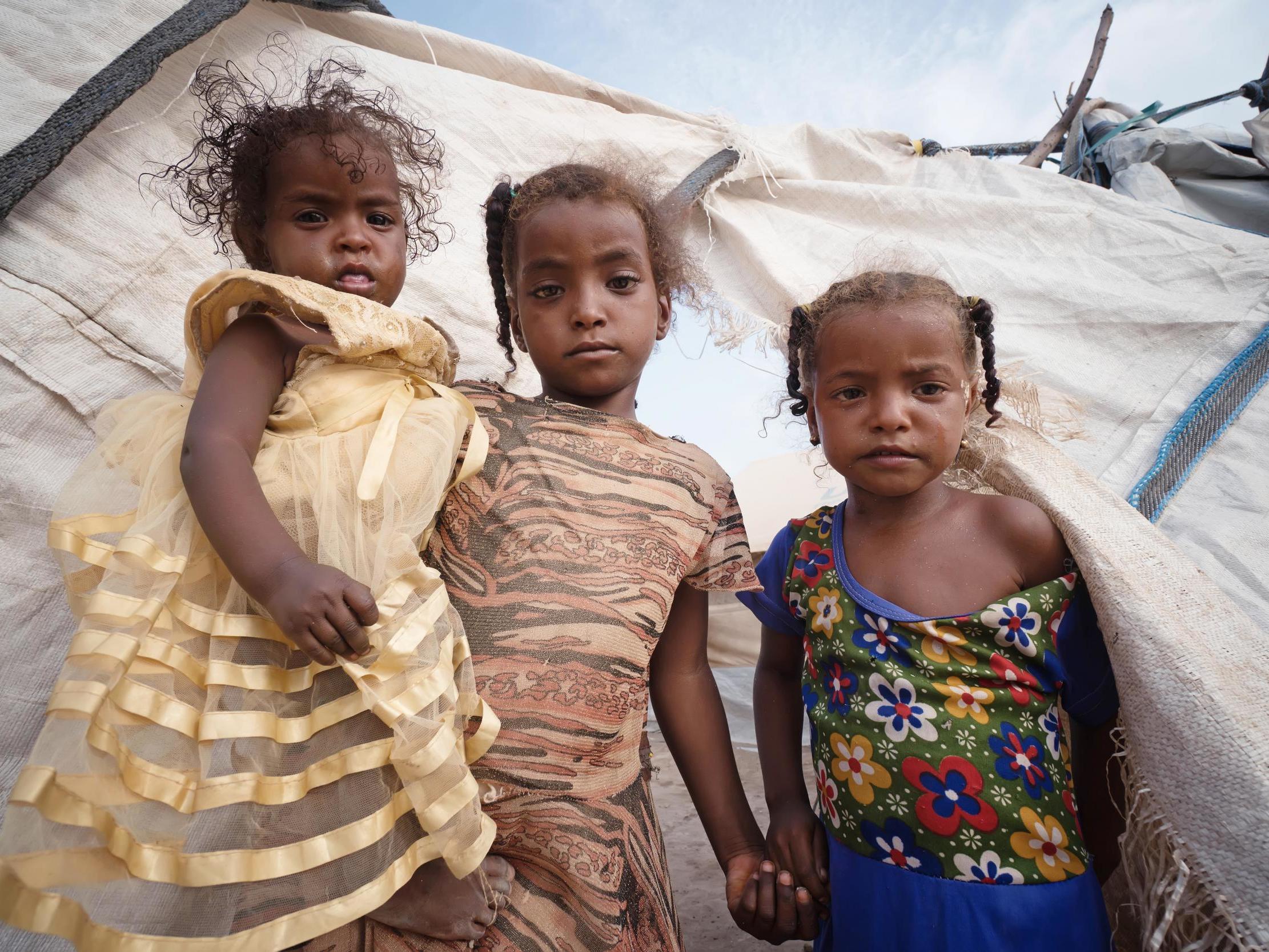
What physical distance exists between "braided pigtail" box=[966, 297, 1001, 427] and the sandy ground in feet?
3.38

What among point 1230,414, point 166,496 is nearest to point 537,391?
point 166,496

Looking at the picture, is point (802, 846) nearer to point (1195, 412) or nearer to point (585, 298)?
point (585, 298)

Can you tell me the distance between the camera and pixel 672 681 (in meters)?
1.29

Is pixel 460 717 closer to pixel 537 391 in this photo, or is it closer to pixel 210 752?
pixel 210 752

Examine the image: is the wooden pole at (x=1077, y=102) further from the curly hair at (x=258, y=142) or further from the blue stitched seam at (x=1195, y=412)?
the curly hair at (x=258, y=142)

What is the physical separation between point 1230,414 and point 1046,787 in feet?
3.42

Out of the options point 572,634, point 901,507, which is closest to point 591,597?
point 572,634

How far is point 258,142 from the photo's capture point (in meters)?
1.25

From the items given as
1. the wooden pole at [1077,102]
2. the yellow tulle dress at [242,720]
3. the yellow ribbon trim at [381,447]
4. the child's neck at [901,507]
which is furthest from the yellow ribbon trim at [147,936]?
the wooden pole at [1077,102]

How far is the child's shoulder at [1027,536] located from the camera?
1.22 metres

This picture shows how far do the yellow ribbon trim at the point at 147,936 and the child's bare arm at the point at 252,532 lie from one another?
0.25 metres

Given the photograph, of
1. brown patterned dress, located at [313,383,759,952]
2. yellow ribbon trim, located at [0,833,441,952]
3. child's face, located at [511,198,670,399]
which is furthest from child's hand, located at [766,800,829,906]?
child's face, located at [511,198,670,399]

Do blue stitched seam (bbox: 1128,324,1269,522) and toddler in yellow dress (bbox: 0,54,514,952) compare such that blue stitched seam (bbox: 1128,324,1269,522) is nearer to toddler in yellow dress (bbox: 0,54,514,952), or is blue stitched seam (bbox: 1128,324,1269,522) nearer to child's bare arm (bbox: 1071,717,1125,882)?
child's bare arm (bbox: 1071,717,1125,882)

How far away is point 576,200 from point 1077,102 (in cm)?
231
